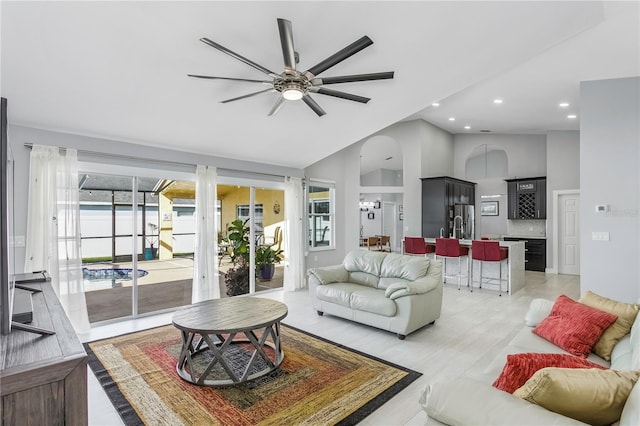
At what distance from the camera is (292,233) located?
6.58m

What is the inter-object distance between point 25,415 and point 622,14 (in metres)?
5.26

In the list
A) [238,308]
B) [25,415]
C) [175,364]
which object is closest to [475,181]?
[238,308]

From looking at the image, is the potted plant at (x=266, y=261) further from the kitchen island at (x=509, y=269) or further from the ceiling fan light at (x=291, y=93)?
the ceiling fan light at (x=291, y=93)

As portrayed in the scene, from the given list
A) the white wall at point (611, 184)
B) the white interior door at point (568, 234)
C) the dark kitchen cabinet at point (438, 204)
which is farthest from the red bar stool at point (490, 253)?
the white interior door at point (568, 234)

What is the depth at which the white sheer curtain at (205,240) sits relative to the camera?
16.8ft

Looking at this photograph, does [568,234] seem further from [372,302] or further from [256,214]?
[256,214]

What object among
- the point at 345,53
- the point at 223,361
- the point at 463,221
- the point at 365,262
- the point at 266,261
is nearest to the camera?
the point at 345,53

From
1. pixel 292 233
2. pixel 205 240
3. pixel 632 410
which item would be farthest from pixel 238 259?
pixel 632 410

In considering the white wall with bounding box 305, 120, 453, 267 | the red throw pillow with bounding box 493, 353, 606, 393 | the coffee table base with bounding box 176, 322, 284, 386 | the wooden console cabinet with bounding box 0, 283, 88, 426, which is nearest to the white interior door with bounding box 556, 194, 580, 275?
the white wall with bounding box 305, 120, 453, 267

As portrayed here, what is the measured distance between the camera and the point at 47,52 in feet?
9.31

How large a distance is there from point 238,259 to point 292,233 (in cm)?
118

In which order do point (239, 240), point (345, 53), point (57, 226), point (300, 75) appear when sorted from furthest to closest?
point (239, 240) → point (57, 226) → point (300, 75) → point (345, 53)

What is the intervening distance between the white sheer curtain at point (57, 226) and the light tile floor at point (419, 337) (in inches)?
21.4

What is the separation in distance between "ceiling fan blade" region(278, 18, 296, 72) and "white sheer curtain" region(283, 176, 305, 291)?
403 cm
